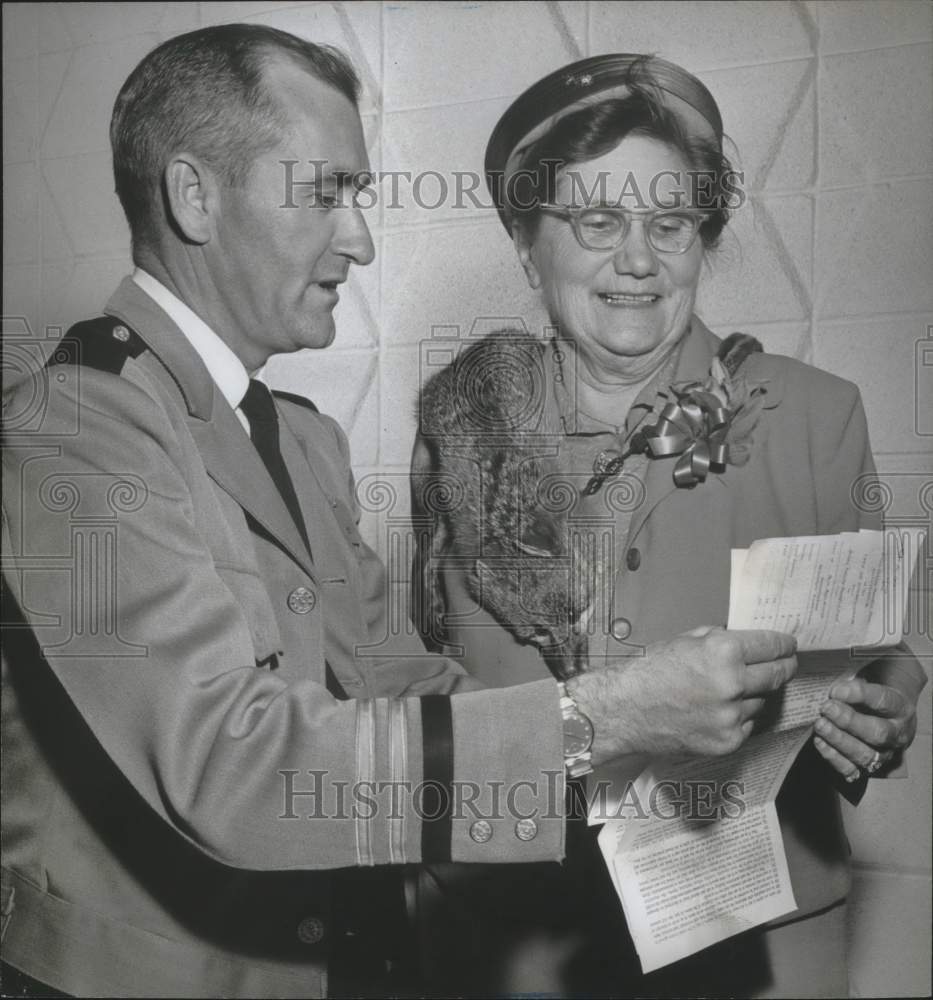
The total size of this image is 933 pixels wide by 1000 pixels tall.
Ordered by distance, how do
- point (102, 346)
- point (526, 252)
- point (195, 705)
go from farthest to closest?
point (526, 252), point (102, 346), point (195, 705)

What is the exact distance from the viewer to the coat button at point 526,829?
3.72 feet

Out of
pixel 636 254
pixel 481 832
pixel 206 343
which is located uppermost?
pixel 636 254

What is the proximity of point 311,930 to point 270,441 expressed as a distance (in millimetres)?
603

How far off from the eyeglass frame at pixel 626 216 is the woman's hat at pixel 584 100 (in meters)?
0.09

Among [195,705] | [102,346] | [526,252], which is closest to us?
[195,705]

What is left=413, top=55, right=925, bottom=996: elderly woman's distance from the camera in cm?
134

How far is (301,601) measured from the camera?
1.33 meters

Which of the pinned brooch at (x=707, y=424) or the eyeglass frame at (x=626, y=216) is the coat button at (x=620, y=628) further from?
the eyeglass frame at (x=626, y=216)

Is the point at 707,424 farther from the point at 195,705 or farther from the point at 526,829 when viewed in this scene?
the point at 195,705

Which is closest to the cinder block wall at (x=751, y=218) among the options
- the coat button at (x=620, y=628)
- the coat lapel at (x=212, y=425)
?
the coat lapel at (x=212, y=425)

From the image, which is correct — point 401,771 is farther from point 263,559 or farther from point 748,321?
point 748,321

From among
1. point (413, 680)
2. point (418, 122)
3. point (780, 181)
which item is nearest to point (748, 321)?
point (780, 181)

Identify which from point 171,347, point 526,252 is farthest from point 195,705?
point 526,252

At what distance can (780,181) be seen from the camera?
1.35 meters
